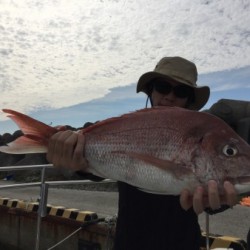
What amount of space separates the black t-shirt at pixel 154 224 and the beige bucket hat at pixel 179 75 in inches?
32.5

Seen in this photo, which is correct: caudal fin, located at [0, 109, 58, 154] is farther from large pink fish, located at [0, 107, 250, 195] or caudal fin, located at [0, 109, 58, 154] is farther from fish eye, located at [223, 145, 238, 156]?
fish eye, located at [223, 145, 238, 156]

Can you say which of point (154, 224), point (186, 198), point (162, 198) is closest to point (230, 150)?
point (186, 198)

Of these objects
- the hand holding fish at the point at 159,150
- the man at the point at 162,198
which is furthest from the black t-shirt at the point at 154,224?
the hand holding fish at the point at 159,150

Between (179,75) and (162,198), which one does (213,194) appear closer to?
(162,198)

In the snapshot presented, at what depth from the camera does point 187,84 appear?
309 centimetres

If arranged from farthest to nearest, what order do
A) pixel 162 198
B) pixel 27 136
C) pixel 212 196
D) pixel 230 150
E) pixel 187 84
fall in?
pixel 187 84 → pixel 162 198 → pixel 27 136 → pixel 230 150 → pixel 212 196

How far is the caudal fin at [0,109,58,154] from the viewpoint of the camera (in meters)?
2.48

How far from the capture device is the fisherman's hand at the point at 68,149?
8.30ft

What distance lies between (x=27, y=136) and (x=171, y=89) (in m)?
1.15

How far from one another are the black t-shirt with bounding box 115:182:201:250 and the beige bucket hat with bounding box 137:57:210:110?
824 millimetres

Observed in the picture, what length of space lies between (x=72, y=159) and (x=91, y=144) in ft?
0.48

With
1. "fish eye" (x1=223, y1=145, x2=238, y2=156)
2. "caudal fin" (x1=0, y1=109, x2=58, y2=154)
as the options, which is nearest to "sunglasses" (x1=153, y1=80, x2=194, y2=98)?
"fish eye" (x1=223, y1=145, x2=238, y2=156)

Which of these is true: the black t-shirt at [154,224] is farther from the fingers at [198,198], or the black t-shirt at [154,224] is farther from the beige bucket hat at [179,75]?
the beige bucket hat at [179,75]

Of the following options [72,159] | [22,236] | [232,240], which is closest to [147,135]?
[72,159]
